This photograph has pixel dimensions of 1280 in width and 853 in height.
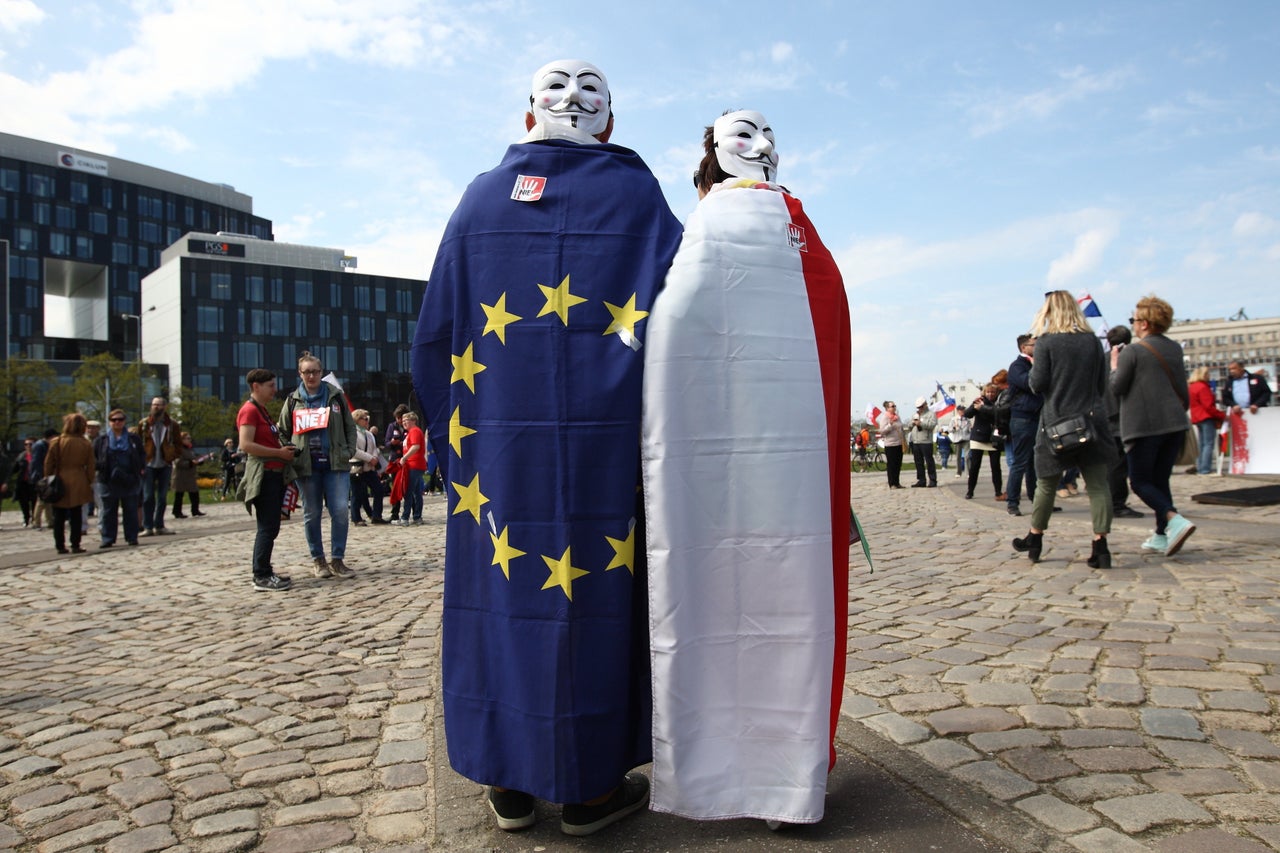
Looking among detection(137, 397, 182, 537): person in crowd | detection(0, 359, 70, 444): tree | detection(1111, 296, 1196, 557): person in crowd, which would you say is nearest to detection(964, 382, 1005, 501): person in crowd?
detection(1111, 296, 1196, 557): person in crowd

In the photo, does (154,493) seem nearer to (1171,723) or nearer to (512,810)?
(512,810)

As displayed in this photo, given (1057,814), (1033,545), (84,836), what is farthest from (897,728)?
(1033,545)

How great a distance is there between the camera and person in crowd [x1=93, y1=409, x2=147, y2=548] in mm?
12828

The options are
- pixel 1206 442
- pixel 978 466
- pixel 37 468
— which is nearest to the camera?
pixel 978 466

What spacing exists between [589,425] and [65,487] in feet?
39.9

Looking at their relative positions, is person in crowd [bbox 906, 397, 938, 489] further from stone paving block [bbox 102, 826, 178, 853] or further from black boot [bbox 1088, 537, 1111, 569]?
stone paving block [bbox 102, 826, 178, 853]

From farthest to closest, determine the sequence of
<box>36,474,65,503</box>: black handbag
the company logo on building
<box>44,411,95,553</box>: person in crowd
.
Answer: the company logo on building, <box>44,411,95,553</box>: person in crowd, <box>36,474,65,503</box>: black handbag

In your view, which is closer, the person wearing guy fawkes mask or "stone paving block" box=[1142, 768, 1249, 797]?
the person wearing guy fawkes mask

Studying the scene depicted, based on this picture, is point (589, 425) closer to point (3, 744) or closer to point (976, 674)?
point (976, 674)

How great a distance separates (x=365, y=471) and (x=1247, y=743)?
13182 mm

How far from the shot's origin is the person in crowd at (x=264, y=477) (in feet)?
27.9

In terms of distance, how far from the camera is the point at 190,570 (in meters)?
10.3

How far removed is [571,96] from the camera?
10.1 feet

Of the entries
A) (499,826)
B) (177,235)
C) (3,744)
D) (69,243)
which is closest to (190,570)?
(3,744)
